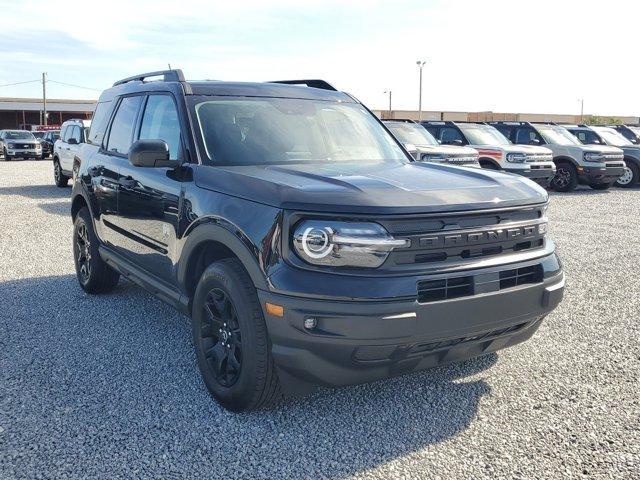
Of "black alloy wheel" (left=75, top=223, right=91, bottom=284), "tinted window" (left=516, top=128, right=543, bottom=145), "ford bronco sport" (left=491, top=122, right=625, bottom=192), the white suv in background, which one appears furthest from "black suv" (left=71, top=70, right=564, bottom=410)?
"ford bronco sport" (left=491, top=122, right=625, bottom=192)

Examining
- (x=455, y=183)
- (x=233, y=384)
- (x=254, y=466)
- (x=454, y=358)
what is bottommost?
(x=254, y=466)

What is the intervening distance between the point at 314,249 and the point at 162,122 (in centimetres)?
211

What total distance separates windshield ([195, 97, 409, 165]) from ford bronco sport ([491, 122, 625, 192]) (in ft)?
43.6

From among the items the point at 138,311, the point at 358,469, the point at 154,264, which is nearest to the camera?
the point at 358,469

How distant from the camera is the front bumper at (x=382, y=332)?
290 cm

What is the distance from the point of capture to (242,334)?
324 cm

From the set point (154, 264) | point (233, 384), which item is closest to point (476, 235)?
point (233, 384)

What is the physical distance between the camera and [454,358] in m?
3.23

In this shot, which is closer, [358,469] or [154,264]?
[358,469]

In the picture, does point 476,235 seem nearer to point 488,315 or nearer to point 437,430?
point 488,315

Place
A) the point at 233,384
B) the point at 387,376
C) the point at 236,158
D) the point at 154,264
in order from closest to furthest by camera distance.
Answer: the point at 387,376
the point at 233,384
the point at 236,158
the point at 154,264

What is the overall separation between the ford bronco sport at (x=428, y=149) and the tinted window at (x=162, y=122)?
7393 mm

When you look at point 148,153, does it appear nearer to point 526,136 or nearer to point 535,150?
point 535,150

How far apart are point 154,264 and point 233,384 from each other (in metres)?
1.38
